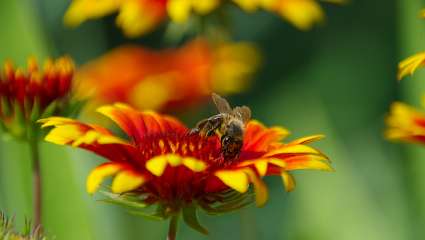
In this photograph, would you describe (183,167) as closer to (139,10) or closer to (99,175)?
(99,175)

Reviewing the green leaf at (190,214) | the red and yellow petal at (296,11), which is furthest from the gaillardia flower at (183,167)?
the red and yellow petal at (296,11)

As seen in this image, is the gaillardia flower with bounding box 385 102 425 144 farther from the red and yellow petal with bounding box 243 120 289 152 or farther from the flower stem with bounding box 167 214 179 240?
the flower stem with bounding box 167 214 179 240

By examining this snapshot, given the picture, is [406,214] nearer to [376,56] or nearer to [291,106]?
[291,106]

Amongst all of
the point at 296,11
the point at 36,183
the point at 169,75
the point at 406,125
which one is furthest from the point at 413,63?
the point at 169,75

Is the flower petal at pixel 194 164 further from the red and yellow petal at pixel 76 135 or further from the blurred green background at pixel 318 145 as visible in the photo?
the blurred green background at pixel 318 145

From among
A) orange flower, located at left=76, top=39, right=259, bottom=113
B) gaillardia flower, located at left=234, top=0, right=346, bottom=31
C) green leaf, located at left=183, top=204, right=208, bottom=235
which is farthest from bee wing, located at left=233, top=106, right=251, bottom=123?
orange flower, located at left=76, top=39, right=259, bottom=113
